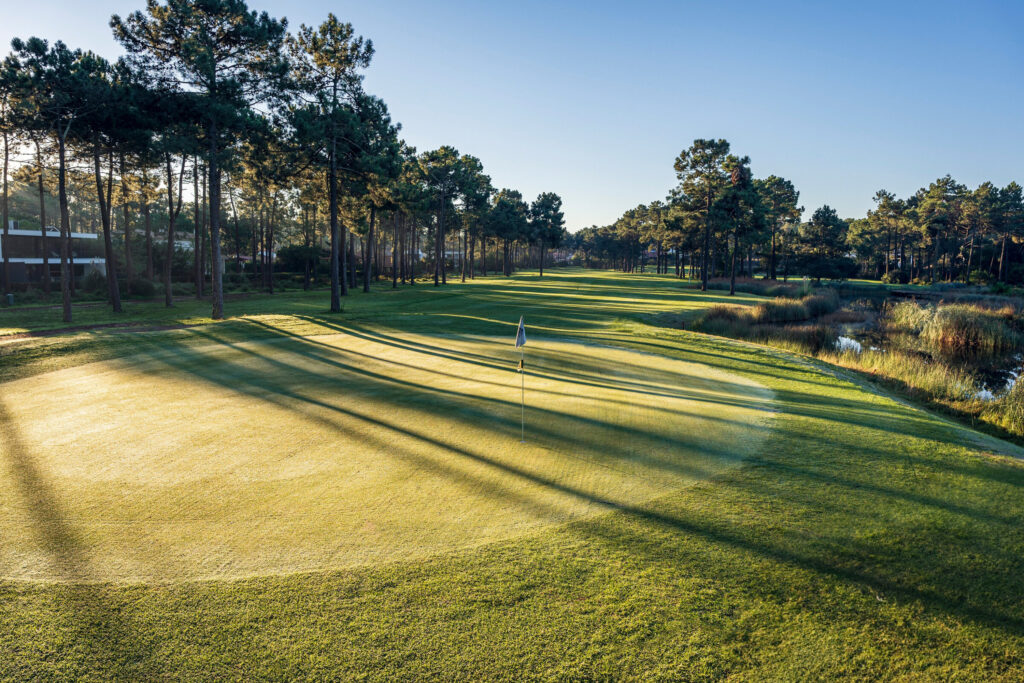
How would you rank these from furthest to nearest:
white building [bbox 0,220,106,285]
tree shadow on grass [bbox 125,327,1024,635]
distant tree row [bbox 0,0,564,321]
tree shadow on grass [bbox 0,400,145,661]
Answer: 1. white building [bbox 0,220,106,285]
2. distant tree row [bbox 0,0,564,321]
3. tree shadow on grass [bbox 125,327,1024,635]
4. tree shadow on grass [bbox 0,400,145,661]

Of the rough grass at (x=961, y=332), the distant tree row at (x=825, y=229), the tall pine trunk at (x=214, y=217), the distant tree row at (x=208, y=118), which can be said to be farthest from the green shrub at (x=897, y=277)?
the tall pine trunk at (x=214, y=217)

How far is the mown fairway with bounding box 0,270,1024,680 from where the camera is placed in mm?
3295

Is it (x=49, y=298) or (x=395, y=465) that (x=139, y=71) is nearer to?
(x=49, y=298)

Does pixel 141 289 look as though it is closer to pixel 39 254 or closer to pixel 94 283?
pixel 94 283

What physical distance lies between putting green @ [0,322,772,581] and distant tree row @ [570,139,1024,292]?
4607 centimetres

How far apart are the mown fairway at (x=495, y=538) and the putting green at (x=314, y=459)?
4 cm

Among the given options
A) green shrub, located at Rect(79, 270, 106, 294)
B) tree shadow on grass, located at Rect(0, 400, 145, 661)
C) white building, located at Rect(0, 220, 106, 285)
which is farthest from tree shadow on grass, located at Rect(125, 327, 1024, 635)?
white building, located at Rect(0, 220, 106, 285)

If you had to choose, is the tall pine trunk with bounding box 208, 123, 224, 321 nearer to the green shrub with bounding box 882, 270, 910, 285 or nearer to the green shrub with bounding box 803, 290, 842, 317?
the green shrub with bounding box 803, 290, 842, 317

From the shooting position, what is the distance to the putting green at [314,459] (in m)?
4.39

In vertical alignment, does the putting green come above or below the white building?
below

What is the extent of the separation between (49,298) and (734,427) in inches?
1913

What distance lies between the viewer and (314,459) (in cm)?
632

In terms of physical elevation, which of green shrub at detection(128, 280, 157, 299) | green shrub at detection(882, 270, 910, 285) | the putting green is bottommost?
the putting green

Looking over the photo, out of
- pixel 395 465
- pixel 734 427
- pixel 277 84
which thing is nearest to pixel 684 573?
pixel 395 465
